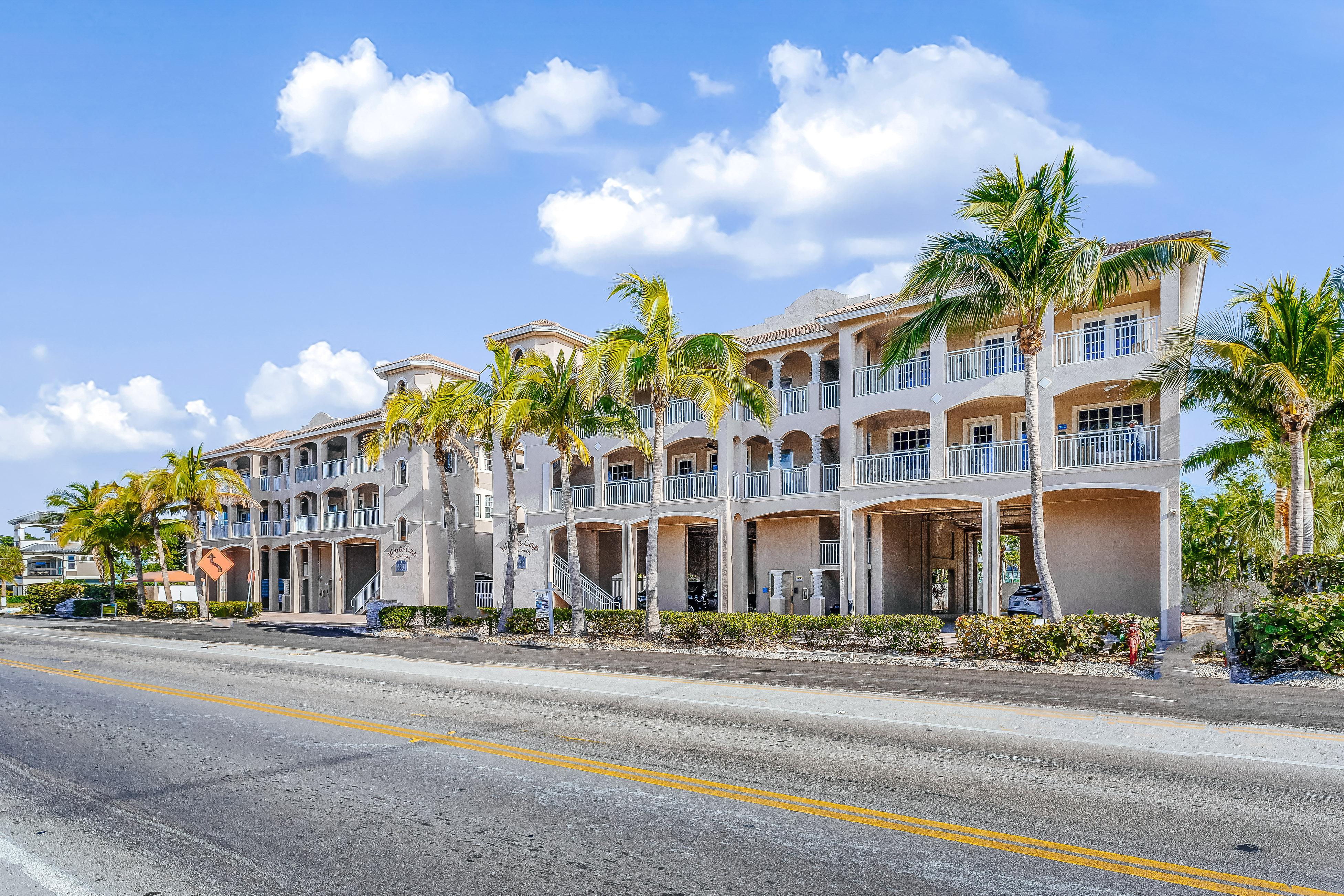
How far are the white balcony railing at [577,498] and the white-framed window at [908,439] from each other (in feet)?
36.6

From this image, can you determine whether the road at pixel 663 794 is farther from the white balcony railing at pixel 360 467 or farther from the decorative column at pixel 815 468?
the white balcony railing at pixel 360 467

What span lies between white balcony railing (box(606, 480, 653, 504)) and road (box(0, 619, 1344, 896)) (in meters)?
17.4

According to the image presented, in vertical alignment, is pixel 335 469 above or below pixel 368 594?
above

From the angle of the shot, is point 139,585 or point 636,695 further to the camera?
point 139,585

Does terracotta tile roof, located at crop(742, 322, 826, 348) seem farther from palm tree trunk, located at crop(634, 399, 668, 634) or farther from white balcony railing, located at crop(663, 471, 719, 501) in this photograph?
palm tree trunk, located at crop(634, 399, 668, 634)

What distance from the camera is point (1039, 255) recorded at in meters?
17.6

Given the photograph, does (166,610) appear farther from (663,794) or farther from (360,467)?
(663,794)

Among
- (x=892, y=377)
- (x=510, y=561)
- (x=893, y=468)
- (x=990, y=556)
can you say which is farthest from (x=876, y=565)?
(x=510, y=561)

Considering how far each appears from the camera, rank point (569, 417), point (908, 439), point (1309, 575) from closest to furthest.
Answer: point (1309, 575)
point (569, 417)
point (908, 439)

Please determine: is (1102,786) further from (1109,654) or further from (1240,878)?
(1109,654)

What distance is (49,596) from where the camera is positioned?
171 feet

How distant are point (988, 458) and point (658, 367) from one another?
9463 mm

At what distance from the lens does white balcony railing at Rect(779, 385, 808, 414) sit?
92.9 feet

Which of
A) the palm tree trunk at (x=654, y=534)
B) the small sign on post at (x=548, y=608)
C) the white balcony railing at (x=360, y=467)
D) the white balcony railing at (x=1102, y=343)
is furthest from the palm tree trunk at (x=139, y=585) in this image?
the white balcony railing at (x=1102, y=343)
